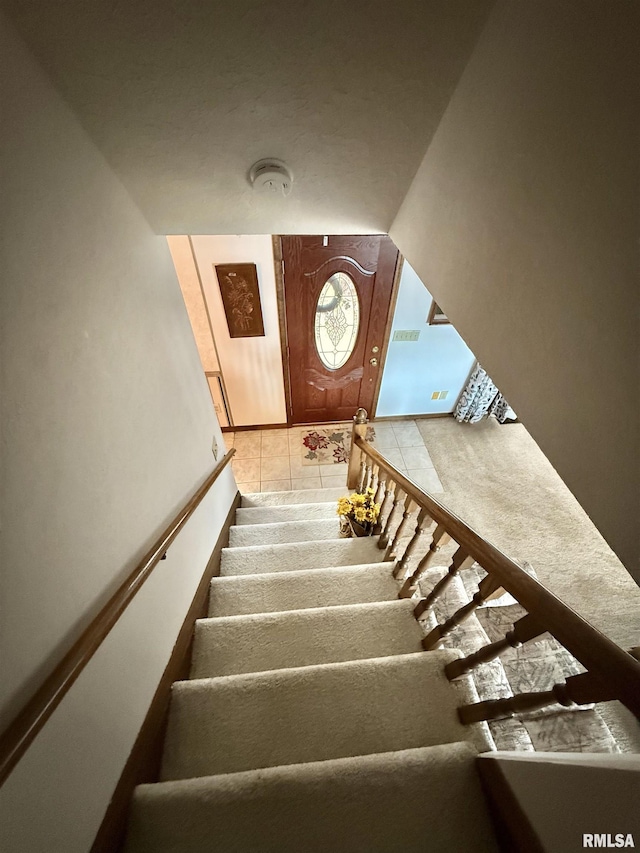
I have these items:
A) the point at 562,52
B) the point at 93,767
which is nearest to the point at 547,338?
the point at 562,52

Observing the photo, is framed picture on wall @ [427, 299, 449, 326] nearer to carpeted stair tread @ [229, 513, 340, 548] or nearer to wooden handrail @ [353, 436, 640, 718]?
carpeted stair tread @ [229, 513, 340, 548]

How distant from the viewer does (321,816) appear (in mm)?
876

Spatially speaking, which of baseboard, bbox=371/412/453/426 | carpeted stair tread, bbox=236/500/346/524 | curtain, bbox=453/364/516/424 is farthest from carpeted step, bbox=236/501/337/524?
curtain, bbox=453/364/516/424

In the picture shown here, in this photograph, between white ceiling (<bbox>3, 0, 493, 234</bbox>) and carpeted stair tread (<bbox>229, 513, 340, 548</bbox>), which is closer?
white ceiling (<bbox>3, 0, 493, 234</bbox>)

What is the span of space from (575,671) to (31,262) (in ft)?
8.78

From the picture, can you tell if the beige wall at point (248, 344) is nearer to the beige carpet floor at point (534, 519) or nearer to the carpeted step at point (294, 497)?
the carpeted step at point (294, 497)

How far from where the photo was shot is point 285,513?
111 inches

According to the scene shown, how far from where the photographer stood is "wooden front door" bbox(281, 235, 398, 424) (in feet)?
9.27

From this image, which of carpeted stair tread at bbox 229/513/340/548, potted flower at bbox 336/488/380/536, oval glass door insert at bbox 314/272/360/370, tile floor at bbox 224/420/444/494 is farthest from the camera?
tile floor at bbox 224/420/444/494

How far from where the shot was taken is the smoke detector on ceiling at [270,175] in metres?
1.18

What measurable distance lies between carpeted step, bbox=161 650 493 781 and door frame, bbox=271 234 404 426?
2712mm

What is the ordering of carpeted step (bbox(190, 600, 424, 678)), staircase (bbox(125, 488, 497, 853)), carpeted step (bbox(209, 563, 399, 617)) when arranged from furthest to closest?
carpeted step (bbox(209, 563, 399, 617)), carpeted step (bbox(190, 600, 424, 678)), staircase (bbox(125, 488, 497, 853))

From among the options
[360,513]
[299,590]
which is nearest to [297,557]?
[299,590]

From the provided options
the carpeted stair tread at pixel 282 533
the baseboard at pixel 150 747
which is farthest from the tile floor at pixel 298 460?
the baseboard at pixel 150 747
